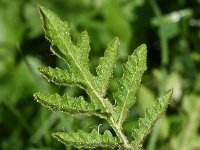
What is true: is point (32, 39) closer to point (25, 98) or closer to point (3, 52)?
point (3, 52)

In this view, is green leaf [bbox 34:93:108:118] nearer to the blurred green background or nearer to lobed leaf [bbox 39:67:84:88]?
lobed leaf [bbox 39:67:84:88]

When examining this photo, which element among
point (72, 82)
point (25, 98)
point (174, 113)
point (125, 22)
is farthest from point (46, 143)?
point (72, 82)

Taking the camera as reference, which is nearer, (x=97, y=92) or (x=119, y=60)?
(x=97, y=92)

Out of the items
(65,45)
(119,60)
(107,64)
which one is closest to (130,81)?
(107,64)

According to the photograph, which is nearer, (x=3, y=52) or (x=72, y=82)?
(x=72, y=82)

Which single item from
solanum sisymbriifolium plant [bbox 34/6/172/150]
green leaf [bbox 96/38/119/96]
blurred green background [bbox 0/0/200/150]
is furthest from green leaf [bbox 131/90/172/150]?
blurred green background [bbox 0/0/200/150]

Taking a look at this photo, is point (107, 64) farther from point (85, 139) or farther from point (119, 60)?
point (119, 60)
